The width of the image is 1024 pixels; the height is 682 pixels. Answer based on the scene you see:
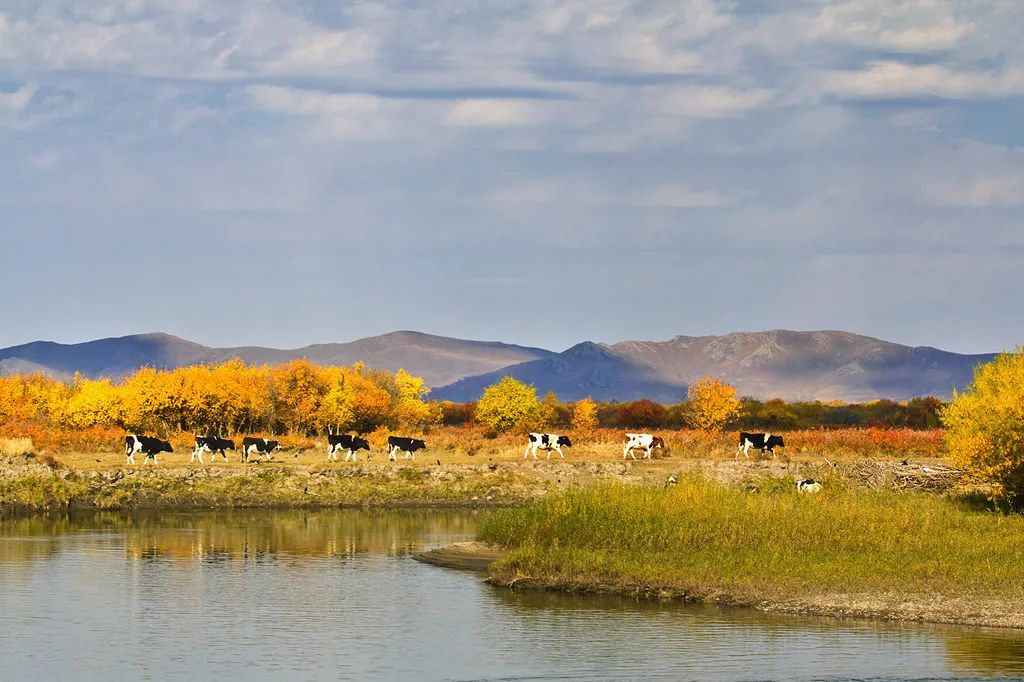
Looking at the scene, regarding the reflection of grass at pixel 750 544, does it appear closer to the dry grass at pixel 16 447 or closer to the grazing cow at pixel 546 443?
the grazing cow at pixel 546 443

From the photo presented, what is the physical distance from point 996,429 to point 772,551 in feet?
41.7

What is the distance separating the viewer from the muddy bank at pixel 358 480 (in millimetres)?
52375

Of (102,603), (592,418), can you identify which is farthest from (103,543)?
(592,418)

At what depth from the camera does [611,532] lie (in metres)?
33.4

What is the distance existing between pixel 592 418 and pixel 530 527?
73.4m

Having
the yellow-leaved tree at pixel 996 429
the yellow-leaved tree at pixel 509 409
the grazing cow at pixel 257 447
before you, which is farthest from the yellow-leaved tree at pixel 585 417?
the yellow-leaved tree at pixel 996 429

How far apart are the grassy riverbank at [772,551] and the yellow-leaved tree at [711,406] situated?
225ft

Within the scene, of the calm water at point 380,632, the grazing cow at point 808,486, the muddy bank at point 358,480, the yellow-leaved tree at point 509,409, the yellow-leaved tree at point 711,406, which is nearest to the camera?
the calm water at point 380,632

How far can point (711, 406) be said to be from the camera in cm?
10875

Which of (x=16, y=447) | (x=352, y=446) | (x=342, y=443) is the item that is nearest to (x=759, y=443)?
(x=352, y=446)

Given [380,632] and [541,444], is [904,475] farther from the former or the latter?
[380,632]

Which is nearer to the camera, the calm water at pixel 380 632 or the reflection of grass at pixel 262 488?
the calm water at pixel 380 632

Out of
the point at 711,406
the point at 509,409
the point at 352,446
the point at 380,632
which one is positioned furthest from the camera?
the point at 711,406

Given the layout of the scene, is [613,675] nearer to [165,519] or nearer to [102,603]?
[102,603]
